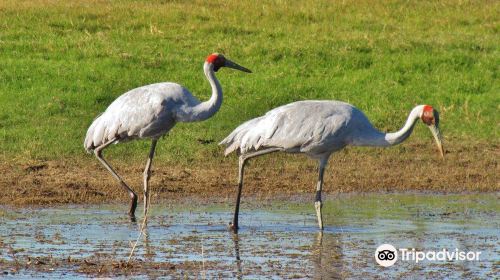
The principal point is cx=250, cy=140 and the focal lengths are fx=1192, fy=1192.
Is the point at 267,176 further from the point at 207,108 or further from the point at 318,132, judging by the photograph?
the point at 318,132

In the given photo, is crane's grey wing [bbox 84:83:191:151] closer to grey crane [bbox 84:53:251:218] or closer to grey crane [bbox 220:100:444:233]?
grey crane [bbox 84:53:251:218]

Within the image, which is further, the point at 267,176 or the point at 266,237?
the point at 267,176

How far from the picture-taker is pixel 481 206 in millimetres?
10859

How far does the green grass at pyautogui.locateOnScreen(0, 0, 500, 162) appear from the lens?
1346cm

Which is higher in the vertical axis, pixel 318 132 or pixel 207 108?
pixel 207 108

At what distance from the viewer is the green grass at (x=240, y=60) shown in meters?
13.5

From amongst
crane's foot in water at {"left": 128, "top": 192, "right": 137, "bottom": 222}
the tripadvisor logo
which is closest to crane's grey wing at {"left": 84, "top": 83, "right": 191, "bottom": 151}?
crane's foot in water at {"left": 128, "top": 192, "right": 137, "bottom": 222}

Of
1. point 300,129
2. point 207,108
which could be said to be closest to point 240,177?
point 300,129

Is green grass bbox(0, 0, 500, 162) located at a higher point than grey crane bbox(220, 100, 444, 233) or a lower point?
higher

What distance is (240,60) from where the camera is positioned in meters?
15.9

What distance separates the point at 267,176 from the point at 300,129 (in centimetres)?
227

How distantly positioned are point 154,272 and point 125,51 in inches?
330

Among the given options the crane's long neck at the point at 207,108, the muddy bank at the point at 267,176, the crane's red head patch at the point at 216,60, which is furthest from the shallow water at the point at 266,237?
the crane's red head patch at the point at 216,60

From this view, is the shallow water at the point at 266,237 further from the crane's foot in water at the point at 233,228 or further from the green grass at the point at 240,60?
the green grass at the point at 240,60
